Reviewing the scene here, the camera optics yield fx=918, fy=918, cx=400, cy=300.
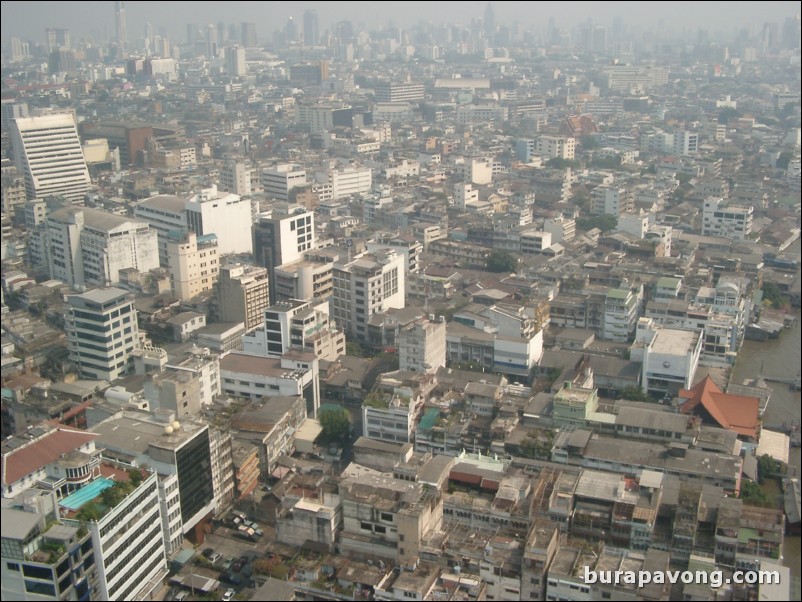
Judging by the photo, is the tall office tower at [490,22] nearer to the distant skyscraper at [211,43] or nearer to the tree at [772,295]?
the distant skyscraper at [211,43]

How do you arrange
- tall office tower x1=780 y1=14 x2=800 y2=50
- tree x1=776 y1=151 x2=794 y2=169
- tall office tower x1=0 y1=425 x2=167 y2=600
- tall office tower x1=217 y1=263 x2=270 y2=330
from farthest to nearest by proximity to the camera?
tall office tower x1=780 y1=14 x2=800 y2=50
tree x1=776 y1=151 x2=794 y2=169
tall office tower x1=217 y1=263 x2=270 y2=330
tall office tower x1=0 y1=425 x2=167 y2=600

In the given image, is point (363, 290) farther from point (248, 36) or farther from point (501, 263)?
point (248, 36)

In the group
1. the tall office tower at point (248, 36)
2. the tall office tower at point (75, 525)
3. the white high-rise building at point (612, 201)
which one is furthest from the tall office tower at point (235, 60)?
the tall office tower at point (75, 525)

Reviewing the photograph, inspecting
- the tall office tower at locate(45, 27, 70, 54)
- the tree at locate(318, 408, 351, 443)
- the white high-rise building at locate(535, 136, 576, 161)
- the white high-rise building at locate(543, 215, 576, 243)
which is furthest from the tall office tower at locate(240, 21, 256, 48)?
the tree at locate(318, 408, 351, 443)

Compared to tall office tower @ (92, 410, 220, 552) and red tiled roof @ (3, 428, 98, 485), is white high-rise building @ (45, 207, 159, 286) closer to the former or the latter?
tall office tower @ (92, 410, 220, 552)

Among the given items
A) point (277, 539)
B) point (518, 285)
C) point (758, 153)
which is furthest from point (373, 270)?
point (758, 153)

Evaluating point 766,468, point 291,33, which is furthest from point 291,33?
point 766,468

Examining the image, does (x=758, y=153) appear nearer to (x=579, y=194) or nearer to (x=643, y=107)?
(x=579, y=194)
